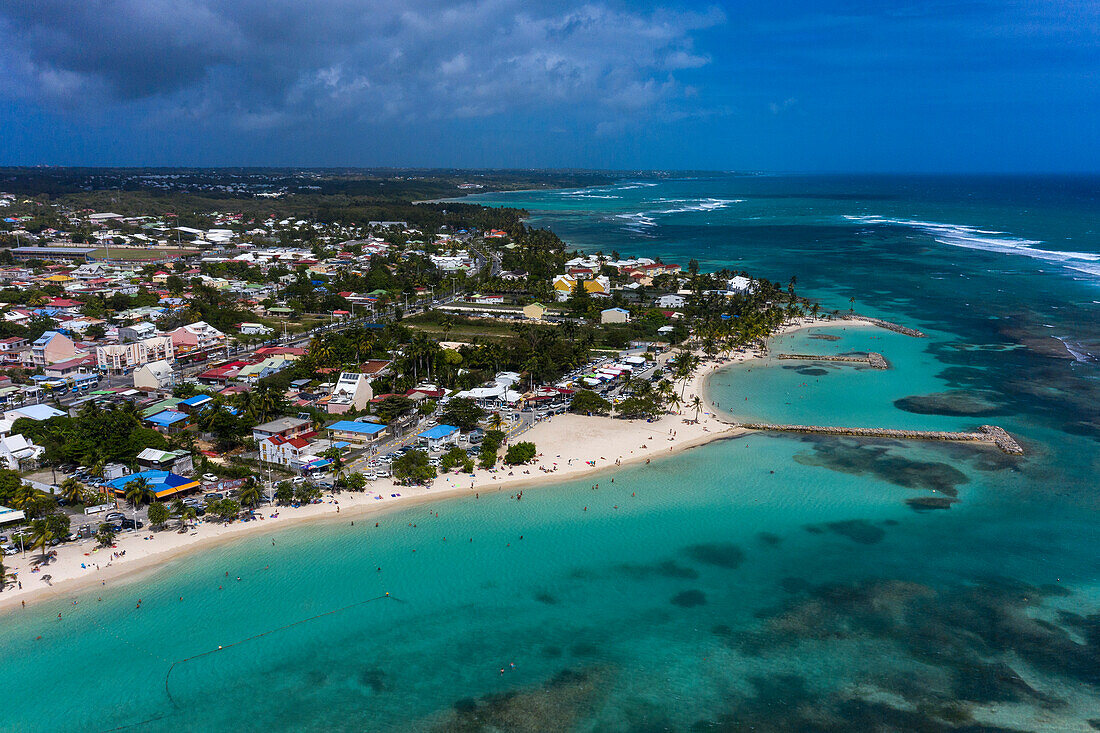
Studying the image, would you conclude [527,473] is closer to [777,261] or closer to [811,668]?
[811,668]

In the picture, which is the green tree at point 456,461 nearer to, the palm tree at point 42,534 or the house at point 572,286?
the palm tree at point 42,534

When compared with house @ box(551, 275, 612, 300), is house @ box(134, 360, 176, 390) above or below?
below

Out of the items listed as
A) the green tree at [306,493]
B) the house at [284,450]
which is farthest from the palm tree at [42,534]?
the house at [284,450]

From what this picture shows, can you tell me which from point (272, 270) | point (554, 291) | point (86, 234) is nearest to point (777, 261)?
point (554, 291)

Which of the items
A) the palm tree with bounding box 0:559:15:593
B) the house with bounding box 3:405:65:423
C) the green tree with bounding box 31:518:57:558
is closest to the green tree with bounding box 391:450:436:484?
the green tree with bounding box 31:518:57:558

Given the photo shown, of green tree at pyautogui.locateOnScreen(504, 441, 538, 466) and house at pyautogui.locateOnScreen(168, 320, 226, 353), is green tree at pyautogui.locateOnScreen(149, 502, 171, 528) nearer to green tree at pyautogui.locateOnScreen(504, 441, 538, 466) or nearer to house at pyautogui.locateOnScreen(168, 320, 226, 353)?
green tree at pyautogui.locateOnScreen(504, 441, 538, 466)

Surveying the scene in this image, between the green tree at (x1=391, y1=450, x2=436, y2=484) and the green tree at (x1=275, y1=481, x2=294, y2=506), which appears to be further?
the green tree at (x1=391, y1=450, x2=436, y2=484)

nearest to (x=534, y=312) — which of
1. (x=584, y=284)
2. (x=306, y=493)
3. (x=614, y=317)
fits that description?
(x=614, y=317)
